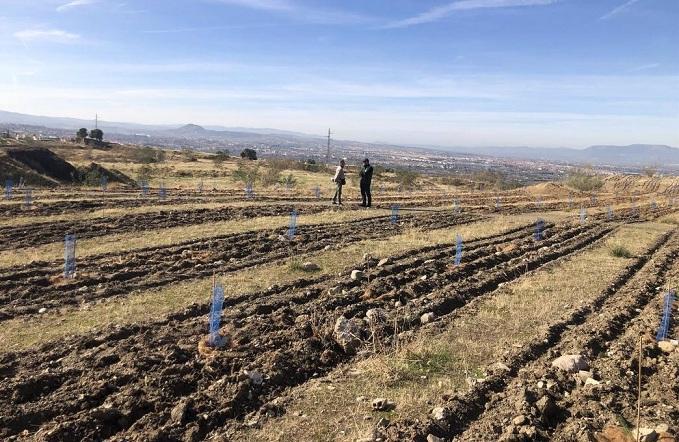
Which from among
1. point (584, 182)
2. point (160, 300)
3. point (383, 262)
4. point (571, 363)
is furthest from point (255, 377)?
point (584, 182)

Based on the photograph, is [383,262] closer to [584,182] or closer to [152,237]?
[152,237]

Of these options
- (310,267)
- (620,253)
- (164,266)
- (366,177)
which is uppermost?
(366,177)

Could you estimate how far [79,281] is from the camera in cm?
884

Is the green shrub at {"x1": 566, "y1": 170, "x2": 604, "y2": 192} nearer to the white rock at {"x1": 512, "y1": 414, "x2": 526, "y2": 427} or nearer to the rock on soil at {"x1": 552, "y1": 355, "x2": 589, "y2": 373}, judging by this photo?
the rock on soil at {"x1": 552, "y1": 355, "x2": 589, "y2": 373}

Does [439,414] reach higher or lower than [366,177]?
lower

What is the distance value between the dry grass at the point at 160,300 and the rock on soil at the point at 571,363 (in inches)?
185

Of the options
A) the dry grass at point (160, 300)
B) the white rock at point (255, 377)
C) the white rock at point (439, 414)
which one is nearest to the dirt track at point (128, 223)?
the dry grass at point (160, 300)

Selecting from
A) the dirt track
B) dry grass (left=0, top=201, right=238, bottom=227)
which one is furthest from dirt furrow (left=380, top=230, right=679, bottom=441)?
dry grass (left=0, top=201, right=238, bottom=227)

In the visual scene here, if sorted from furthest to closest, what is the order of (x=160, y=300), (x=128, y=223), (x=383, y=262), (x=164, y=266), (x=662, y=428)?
(x=128, y=223) < (x=383, y=262) < (x=164, y=266) < (x=160, y=300) < (x=662, y=428)

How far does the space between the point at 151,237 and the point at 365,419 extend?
979 cm

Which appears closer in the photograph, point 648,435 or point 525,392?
point 648,435

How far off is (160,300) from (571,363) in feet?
18.1

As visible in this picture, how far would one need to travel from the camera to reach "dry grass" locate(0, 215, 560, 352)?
664 cm

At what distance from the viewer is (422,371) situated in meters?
5.75
